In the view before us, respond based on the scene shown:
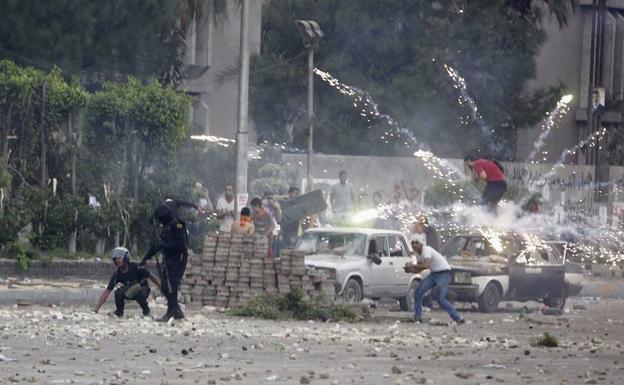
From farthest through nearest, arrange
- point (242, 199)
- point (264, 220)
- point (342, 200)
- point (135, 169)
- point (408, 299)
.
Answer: point (342, 200) < point (135, 169) < point (242, 199) < point (264, 220) < point (408, 299)

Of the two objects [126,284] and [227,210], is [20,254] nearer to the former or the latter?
[227,210]

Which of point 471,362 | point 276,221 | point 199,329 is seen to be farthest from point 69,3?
point 471,362

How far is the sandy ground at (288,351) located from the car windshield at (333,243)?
2.95m

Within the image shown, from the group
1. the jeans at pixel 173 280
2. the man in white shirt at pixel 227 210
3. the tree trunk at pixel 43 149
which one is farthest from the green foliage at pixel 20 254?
the jeans at pixel 173 280

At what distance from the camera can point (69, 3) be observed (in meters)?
39.6

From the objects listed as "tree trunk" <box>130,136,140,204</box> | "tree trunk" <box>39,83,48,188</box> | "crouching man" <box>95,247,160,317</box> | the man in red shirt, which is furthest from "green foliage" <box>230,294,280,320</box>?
"tree trunk" <box>130,136,140,204</box>

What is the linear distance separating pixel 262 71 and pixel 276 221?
60.9 ft

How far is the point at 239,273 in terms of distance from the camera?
24.2m

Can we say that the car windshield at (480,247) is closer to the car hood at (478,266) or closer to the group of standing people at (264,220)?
the car hood at (478,266)

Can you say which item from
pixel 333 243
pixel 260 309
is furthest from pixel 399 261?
pixel 260 309

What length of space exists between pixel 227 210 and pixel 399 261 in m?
4.93

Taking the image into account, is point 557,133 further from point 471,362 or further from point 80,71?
point 471,362

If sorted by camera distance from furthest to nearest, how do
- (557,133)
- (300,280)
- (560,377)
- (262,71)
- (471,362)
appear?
(557,133) → (262,71) → (300,280) → (471,362) → (560,377)

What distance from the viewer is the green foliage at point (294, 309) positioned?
73.4 ft
